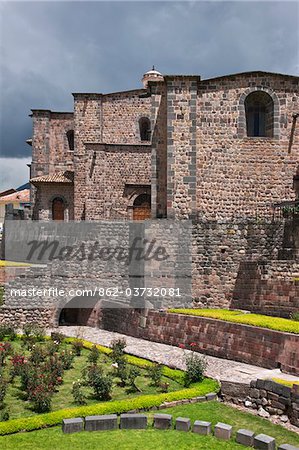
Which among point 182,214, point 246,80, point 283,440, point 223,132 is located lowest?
point 283,440

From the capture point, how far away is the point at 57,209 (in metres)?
33.2

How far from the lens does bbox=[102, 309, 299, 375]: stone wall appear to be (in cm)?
1311

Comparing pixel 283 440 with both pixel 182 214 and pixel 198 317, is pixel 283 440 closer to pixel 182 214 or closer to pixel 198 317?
pixel 198 317

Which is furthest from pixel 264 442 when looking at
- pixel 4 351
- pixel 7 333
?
pixel 7 333

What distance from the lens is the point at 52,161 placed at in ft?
117

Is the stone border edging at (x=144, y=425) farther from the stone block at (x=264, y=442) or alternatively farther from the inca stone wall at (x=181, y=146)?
the inca stone wall at (x=181, y=146)

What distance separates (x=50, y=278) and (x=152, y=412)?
11.7 meters

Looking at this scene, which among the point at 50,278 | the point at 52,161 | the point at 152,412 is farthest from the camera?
the point at 52,161

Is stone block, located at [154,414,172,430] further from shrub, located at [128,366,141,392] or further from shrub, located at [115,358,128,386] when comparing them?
shrub, located at [115,358,128,386]

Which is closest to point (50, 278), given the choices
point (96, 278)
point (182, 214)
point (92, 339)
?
point (96, 278)

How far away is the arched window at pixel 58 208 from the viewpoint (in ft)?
109

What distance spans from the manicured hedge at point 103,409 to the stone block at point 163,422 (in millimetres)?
952

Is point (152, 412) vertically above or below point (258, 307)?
below

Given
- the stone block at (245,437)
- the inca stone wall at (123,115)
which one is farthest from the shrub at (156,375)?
the inca stone wall at (123,115)
